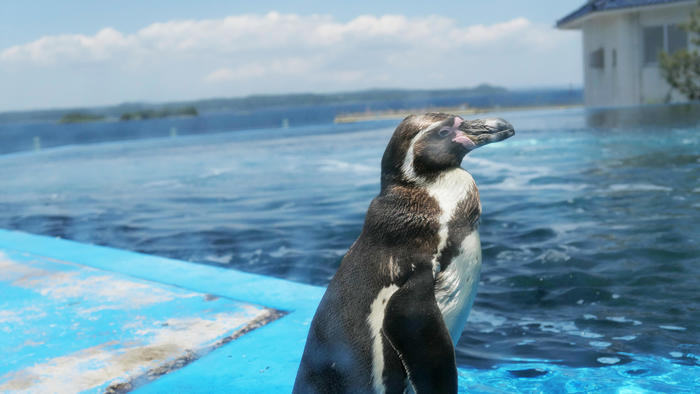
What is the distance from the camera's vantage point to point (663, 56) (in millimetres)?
20109

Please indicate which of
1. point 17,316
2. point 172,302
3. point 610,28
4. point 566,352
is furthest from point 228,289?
point 610,28

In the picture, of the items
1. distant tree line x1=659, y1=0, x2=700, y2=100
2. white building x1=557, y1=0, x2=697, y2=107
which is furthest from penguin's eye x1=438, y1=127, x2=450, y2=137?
white building x1=557, y1=0, x2=697, y2=107

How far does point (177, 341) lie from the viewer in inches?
111

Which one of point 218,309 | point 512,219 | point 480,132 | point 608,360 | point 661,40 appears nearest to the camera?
point 480,132

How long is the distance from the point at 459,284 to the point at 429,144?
0.38 m

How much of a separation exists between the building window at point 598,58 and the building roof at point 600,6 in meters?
1.37

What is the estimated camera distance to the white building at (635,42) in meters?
21.3

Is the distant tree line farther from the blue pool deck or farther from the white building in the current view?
the blue pool deck

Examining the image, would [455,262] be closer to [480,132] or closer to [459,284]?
[459,284]

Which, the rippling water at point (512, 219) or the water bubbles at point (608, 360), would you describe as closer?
the water bubbles at point (608, 360)

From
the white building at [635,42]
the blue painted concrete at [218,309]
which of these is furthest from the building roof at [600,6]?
the blue painted concrete at [218,309]

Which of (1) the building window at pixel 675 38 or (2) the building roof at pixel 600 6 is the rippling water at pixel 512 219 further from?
(1) the building window at pixel 675 38

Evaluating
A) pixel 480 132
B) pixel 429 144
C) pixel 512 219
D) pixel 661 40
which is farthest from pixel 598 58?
pixel 429 144

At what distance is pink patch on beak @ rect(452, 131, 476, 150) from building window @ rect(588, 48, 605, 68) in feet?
77.3
